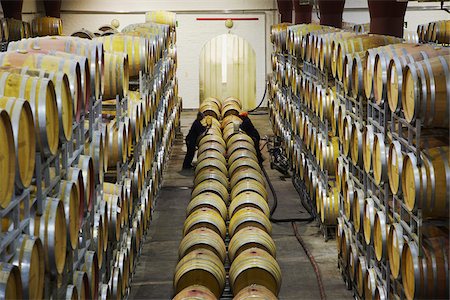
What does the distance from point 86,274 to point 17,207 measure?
7.56 feet

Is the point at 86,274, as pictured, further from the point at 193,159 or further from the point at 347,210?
the point at 193,159

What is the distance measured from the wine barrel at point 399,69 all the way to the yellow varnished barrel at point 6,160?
390 centimetres

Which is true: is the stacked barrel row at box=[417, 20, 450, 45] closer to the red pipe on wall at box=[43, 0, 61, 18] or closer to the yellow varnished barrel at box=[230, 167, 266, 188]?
the yellow varnished barrel at box=[230, 167, 266, 188]

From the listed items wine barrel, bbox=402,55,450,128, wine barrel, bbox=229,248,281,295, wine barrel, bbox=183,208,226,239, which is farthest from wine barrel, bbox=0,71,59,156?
wine barrel, bbox=183,208,226,239

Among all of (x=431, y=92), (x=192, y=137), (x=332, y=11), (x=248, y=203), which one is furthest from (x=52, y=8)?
(x=431, y=92)

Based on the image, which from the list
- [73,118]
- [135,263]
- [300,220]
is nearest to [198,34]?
[300,220]

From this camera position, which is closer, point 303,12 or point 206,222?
point 206,222

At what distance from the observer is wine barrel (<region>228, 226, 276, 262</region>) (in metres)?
10.6

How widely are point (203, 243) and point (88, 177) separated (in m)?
3.28

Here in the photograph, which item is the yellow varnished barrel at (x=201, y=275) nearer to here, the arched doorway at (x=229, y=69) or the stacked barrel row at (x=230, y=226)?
the stacked barrel row at (x=230, y=226)

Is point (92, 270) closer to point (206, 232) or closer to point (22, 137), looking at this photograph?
point (22, 137)

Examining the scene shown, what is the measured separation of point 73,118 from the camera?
7156 mm

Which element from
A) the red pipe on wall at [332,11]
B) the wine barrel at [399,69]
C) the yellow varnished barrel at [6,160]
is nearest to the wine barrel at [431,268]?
the wine barrel at [399,69]

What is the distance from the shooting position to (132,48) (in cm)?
1199
